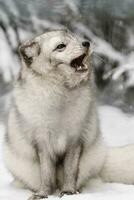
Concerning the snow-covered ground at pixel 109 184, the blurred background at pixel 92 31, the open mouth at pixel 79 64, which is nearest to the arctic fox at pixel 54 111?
the open mouth at pixel 79 64

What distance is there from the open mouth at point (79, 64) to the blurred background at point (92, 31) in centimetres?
294

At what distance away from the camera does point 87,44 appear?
4.73 metres

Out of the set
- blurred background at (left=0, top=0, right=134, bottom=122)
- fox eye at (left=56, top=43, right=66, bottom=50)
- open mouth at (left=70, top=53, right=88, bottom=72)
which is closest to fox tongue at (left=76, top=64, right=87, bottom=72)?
open mouth at (left=70, top=53, right=88, bottom=72)

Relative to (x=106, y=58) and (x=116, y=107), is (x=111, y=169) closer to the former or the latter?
(x=116, y=107)

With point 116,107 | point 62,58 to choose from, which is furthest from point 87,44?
point 116,107

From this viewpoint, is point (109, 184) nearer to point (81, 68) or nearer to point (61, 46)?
point (81, 68)

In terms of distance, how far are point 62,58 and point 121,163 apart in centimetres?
102

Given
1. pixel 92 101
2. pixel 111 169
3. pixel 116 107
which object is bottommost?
pixel 116 107

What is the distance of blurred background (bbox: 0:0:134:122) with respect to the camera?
7.88 m

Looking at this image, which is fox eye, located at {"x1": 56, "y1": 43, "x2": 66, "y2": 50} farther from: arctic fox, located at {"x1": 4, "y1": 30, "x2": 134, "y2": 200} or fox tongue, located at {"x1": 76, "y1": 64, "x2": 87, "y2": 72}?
fox tongue, located at {"x1": 76, "y1": 64, "x2": 87, "y2": 72}

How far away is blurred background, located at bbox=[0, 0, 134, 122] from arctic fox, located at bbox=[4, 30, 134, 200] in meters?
2.82

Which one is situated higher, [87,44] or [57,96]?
[87,44]

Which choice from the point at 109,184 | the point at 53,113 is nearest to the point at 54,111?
the point at 53,113

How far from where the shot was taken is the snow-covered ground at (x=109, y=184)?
4668mm
